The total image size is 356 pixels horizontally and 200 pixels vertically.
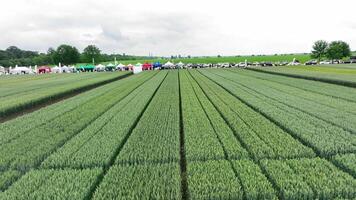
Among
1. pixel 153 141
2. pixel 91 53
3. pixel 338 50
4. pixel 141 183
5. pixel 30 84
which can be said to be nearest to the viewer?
pixel 141 183

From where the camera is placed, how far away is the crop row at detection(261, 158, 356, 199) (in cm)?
479

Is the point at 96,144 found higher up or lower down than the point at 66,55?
lower down

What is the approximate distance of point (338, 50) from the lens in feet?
305

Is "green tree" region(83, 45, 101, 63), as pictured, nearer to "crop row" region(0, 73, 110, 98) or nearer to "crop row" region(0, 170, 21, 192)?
"crop row" region(0, 73, 110, 98)

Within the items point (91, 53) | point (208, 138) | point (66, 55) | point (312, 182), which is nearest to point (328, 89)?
point (208, 138)

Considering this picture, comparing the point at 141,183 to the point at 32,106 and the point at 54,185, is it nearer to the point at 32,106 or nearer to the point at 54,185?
the point at 54,185

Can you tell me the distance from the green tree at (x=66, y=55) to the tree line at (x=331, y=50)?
102247mm

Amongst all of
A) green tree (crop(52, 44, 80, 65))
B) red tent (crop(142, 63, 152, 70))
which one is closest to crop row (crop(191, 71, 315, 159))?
red tent (crop(142, 63, 152, 70))

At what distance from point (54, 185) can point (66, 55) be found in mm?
132853

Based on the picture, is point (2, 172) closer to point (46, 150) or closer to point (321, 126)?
point (46, 150)

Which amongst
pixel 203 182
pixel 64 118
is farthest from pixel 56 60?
pixel 203 182

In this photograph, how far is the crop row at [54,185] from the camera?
198 inches

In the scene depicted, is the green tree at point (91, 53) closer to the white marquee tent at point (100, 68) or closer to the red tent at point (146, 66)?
the white marquee tent at point (100, 68)

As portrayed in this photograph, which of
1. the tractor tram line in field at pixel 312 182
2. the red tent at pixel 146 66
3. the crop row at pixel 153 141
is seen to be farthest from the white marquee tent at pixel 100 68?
the tractor tram line in field at pixel 312 182
